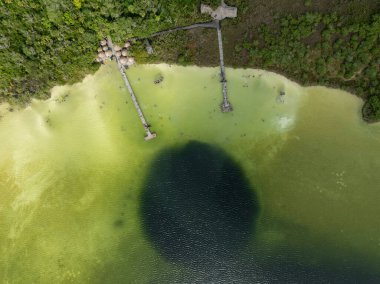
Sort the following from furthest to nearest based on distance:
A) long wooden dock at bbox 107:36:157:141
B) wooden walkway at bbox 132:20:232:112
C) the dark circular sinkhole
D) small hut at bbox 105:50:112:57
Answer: the dark circular sinkhole
long wooden dock at bbox 107:36:157:141
small hut at bbox 105:50:112:57
wooden walkway at bbox 132:20:232:112

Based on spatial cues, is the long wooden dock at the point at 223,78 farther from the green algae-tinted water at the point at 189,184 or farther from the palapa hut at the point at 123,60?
the palapa hut at the point at 123,60

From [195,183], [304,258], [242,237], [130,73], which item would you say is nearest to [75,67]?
[130,73]

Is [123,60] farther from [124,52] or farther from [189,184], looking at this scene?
[189,184]

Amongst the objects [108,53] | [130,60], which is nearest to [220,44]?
[130,60]

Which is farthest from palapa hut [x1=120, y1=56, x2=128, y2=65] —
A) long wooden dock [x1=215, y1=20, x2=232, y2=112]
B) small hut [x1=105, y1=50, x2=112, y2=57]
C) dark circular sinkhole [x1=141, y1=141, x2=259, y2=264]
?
dark circular sinkhole [x1=141, y1=141, x2=259, y2=264]

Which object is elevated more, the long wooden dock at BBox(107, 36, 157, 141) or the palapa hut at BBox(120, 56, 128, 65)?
the palapa hut at BBox(120, 56, 128, 65)

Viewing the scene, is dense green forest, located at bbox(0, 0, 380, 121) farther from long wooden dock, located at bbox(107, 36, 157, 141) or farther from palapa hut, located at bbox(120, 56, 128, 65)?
long wooden dock, located at bbox(107, 36, 157, 141)

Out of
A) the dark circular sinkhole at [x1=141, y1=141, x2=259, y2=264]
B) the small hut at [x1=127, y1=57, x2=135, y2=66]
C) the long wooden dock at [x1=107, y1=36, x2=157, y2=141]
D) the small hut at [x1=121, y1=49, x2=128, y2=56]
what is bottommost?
the dark circular sinkhole at [x1=141, y1=141, x2=259, y2=264]
